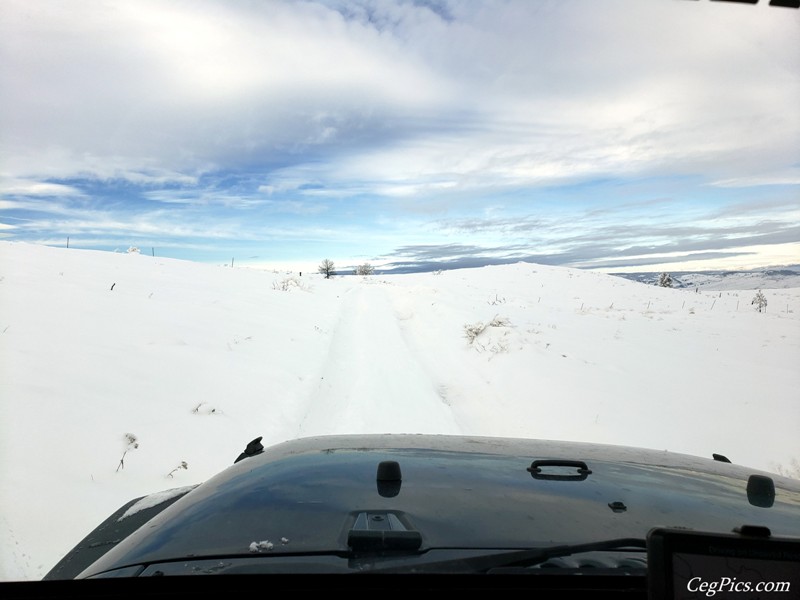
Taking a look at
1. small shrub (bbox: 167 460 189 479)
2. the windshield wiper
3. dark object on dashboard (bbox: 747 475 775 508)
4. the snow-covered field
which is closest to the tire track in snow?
the snow-covered field

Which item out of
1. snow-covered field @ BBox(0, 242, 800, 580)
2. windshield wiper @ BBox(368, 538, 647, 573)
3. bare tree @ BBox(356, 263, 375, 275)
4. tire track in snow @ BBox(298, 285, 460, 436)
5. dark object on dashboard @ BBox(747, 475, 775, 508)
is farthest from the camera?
bare tree @ BBox(356, 263, 375, 275)

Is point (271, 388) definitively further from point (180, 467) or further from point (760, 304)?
point (760, 304)

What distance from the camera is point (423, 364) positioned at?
1190 cm

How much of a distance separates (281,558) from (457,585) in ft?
1.86

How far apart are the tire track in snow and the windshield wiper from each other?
5321 mm

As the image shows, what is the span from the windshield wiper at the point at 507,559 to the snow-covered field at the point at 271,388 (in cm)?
357

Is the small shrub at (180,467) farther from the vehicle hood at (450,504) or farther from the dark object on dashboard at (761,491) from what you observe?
the dark object on dashboard at (761,491)

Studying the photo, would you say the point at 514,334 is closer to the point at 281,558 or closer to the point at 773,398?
the point at 773,398

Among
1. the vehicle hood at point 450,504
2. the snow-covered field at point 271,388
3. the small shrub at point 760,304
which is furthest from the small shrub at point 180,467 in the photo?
the small shrub at point 760,304

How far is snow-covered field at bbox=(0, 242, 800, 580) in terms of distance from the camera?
5.13 meters

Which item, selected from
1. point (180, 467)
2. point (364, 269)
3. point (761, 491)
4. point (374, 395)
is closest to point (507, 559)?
point (761, 491)

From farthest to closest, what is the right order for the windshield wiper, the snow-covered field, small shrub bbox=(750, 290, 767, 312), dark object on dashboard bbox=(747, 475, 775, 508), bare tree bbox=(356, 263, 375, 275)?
bare tree bbox=(356, 263, 375, 275)
small shrub bbox=(750, 290, 767, 312)
the snow-covered field
dark object on dashboard bbox=(747, 475, 775, 508)
the windshield wiper

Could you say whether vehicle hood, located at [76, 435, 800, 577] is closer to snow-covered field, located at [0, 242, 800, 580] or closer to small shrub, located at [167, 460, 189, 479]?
snow-covered field, located at [0, 242, 800, 580]

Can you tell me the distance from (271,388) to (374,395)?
212 centimetres
